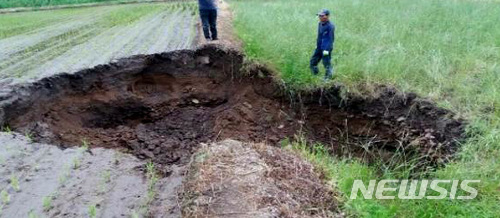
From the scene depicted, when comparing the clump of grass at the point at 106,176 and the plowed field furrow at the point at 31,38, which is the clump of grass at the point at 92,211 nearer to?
the clump of grass at the point at 106,176

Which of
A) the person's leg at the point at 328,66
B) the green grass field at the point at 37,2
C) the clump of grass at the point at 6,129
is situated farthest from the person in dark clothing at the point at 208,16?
the green grass field at the point at 37,2

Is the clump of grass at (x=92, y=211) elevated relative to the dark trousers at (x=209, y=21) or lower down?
lower down

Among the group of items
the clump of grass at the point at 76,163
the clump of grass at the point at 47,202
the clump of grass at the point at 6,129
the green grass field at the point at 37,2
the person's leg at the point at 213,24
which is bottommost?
the green grass field at the point at 37,2

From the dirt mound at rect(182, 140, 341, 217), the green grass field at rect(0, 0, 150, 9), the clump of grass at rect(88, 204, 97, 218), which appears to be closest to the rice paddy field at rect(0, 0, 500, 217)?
Answer: the clump of grass at rect(88, 204, 97, 218)

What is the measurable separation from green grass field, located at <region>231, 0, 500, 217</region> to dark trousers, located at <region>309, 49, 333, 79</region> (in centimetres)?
15

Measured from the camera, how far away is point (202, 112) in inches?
317

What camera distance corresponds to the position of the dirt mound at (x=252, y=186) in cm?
352

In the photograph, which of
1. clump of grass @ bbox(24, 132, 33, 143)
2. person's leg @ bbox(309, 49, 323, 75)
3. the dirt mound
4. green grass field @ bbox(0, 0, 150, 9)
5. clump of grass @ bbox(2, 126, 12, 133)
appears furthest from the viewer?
→ green grass field @ bbox(0, 0, 150, 9)

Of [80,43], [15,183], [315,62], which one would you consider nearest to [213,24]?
[315,62]

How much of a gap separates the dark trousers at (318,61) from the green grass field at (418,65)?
148 mm

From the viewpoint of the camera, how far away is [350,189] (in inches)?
163

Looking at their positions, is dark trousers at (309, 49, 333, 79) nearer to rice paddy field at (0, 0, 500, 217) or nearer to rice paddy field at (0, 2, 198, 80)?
rice paddy field at (0, 0, 500, 217)

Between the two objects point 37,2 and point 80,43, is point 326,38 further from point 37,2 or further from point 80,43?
point 37,2

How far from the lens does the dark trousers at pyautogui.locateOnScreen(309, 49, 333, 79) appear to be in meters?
6.98
